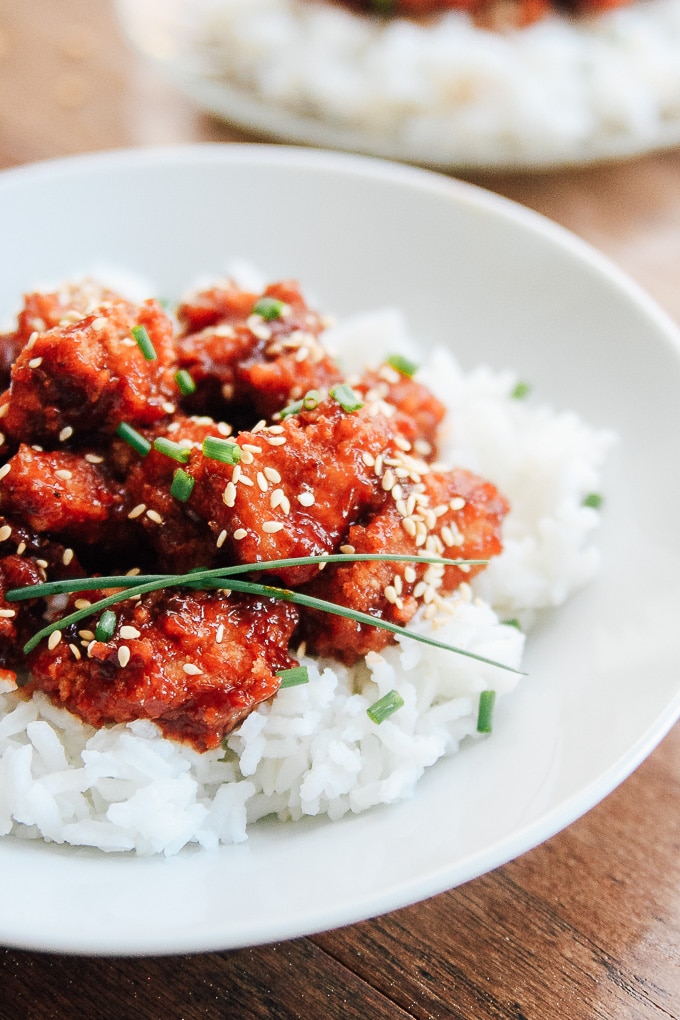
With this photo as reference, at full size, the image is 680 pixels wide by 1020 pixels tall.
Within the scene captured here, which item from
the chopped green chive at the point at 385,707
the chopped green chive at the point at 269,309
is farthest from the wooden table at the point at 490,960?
the chopped green chive at the point at 269,309

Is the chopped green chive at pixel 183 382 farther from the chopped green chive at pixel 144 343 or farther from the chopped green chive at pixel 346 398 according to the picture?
the chopped green chive at pixel 346 398

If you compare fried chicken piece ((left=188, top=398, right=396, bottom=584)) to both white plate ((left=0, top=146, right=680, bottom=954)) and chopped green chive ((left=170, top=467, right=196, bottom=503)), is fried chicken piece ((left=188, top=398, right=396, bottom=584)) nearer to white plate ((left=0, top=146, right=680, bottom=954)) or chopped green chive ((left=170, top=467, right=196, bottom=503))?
chopped green chive ((left=170, top=467, right=196, bottom=503))

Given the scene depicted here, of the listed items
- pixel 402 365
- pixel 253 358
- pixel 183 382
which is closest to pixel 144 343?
pixel 183 382

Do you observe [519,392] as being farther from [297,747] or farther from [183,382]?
[297,747]

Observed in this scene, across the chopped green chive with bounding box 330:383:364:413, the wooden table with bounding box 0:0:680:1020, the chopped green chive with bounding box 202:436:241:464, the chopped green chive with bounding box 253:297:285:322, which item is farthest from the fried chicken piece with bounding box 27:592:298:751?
the chopped green chive with bounding box 253:297:285:322

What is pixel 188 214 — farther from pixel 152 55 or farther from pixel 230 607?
pixel 230 607

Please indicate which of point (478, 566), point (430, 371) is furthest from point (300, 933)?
point (430, 371)

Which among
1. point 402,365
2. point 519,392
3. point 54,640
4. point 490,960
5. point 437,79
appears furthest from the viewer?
point 437,79
